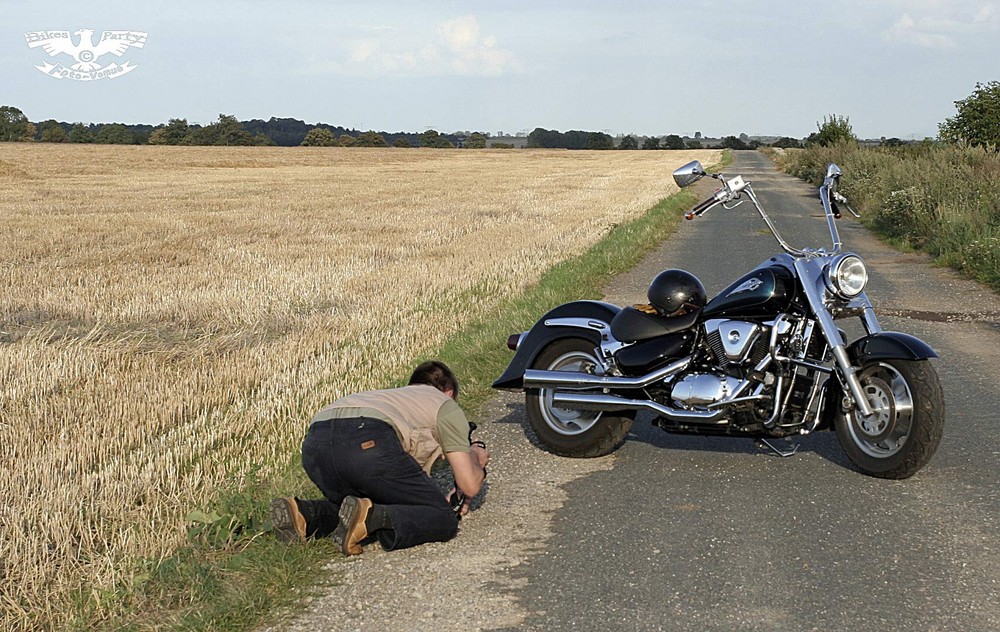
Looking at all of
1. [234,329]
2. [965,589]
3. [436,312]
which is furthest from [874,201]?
[965,589]

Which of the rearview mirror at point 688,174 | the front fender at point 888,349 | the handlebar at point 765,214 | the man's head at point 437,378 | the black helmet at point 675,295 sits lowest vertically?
the man's head at point 437,378

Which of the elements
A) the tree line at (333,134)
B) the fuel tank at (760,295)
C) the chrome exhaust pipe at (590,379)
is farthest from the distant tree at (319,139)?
the fuel tank at (760,295)

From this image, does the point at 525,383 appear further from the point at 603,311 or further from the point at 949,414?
the point at 949,414

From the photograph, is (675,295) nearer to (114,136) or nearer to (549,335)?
(549,335)

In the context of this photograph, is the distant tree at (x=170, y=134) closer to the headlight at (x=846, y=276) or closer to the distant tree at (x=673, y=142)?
the distant tree at (x=673, y=142)

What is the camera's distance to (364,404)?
5.34m

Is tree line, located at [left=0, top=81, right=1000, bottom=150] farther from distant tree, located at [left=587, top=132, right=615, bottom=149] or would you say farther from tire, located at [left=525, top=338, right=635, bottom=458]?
tire, located at [left=525, top=338, right=635, bottom=458]

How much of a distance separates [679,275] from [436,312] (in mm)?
5542

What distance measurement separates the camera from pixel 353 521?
16.5 ft

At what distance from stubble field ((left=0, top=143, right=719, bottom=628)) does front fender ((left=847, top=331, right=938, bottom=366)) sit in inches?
127

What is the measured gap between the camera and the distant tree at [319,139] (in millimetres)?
112500

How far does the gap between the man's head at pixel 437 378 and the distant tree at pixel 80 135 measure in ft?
329

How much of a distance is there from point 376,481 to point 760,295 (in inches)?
95.6

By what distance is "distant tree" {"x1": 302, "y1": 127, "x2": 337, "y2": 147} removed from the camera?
112 metres
